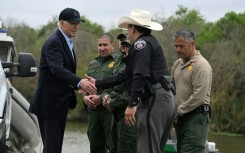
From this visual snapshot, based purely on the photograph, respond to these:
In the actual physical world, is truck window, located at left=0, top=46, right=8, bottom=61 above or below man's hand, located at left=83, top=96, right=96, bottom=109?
above

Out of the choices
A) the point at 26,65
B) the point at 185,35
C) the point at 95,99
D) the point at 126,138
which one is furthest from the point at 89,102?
the point at 185,35

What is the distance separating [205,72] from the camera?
735 cm

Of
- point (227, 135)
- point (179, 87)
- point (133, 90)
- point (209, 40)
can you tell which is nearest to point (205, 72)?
point (179, 87)

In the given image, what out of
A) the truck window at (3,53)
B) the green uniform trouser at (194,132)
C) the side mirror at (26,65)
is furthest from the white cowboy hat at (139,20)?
the truck window at (3,53)

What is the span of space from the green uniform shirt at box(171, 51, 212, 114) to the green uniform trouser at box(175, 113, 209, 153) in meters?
0.16

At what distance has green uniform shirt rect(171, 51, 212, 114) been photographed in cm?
729

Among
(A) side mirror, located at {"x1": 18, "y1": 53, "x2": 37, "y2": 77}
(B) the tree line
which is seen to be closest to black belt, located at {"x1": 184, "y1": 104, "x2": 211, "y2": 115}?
(A) side mirror, located at {"x1": 18, "y1": 53, "x2": 37, "y2": 77}

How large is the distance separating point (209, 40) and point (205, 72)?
3080 cm

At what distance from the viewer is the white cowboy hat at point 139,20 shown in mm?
6703

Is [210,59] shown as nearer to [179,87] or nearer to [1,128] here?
[179,87]

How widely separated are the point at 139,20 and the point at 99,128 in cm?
231

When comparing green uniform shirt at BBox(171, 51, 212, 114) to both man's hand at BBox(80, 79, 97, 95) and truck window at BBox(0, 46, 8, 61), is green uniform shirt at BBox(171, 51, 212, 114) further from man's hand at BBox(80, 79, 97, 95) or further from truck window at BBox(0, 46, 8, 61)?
truck window at BBox(0, 46, 8, 61)

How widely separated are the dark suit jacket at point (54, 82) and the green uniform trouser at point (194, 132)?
58.6 inches

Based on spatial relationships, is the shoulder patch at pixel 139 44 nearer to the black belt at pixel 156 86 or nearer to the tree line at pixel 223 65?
the black belt at pixel 156 86
